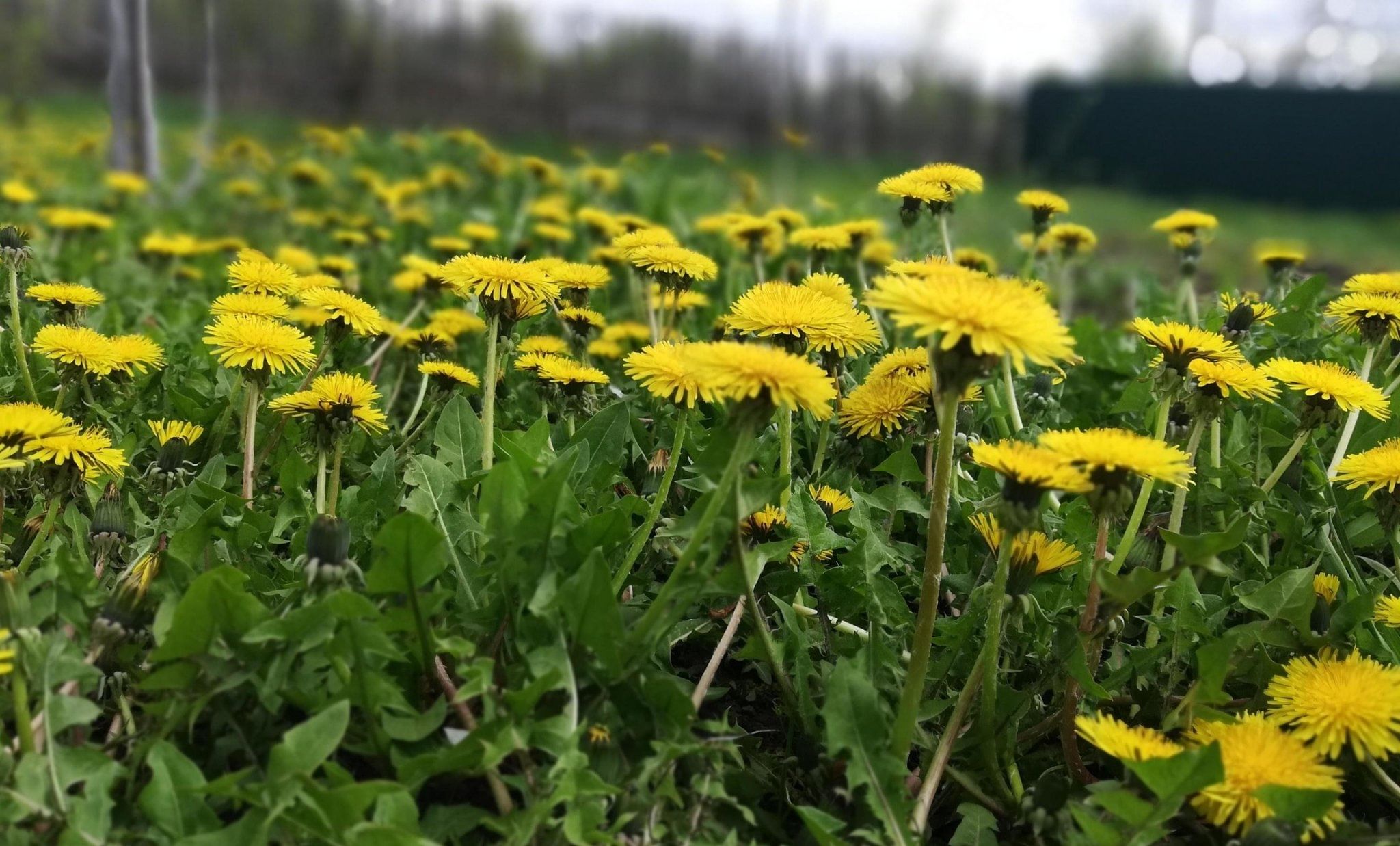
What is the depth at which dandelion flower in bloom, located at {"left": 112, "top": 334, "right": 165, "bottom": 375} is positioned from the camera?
1582 mm

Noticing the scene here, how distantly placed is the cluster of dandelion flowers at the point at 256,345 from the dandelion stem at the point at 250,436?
1.6 inches

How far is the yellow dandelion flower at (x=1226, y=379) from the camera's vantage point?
134cm

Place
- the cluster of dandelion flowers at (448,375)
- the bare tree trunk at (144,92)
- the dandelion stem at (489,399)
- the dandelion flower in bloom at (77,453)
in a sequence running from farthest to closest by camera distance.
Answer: the bare tree trunk at (144,92) → the cluster of dandelion flowers at (448,375) → the dandelion stem at (489,399) → the dandelion flower in bloom at (77,453)

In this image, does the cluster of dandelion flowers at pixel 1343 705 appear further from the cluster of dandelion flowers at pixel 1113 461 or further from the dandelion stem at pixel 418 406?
the dandelion stem at pixel 418 406

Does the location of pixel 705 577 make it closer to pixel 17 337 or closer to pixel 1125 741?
pixel 1125 741

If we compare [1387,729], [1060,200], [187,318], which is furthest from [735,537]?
[187,318]

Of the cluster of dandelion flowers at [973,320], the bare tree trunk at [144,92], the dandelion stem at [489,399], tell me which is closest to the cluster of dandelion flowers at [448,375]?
the dandelion stem at [489,399]

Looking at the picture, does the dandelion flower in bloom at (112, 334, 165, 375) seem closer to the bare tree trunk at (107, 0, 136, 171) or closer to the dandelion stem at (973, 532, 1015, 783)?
the dandelion stem at (973, 532, 1015, 783)

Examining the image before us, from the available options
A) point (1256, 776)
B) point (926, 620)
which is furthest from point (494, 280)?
point (1256, 776)

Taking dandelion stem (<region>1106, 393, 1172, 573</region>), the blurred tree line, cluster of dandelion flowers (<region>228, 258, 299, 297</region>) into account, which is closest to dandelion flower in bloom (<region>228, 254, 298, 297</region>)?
cluster of dandelion flowers (<region>228, 258, 299, 297</region>)

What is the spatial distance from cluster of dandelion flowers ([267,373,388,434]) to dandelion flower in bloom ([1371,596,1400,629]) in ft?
4.68

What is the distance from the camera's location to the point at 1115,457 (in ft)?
3.61

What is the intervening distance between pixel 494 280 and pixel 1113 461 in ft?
2.84

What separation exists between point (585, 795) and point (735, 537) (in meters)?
0.33
